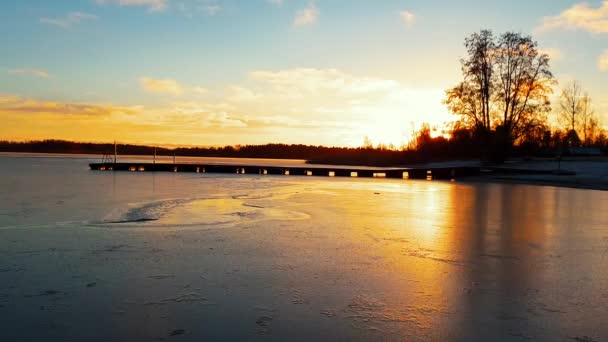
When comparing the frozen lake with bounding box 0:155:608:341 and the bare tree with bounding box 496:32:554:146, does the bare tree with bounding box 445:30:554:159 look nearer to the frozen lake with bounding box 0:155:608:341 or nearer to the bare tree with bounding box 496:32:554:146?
the bare tree with bounding box 496:32:554:146

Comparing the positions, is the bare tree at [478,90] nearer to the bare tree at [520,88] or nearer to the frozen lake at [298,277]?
the bare tree at [520,88]

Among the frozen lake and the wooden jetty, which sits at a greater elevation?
the wooden jetty

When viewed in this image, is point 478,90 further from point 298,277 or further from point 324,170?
point 298,277

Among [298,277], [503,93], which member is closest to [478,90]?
[503,93]

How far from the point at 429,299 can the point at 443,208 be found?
7918 mm

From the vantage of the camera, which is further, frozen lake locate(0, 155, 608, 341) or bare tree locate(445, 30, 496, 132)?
bare tree locate(445, 30, 496, 132)

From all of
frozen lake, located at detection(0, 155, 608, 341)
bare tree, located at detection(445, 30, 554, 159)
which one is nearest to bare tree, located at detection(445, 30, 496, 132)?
bare tree, located at detection(445, 30, 554, 159)

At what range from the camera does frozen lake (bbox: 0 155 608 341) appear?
134 inches

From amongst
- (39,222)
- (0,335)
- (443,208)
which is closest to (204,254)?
(0,335)

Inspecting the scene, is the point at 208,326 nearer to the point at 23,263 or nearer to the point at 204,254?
the point at 204,254

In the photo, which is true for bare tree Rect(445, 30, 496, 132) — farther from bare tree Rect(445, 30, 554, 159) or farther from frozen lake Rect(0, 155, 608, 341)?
frozen lake Rect(0, 155, 608, 341)

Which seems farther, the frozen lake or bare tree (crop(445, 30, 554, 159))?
bare tree (crop(445, 30, 554, 159))

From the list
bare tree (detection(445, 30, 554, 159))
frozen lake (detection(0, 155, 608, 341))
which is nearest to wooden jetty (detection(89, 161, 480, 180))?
bare tree (detection(445, 30, 554, 159))

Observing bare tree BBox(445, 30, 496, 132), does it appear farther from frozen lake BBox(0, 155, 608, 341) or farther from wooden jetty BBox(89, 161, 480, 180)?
frozen lake BBox(0, 155, 608, 341)
